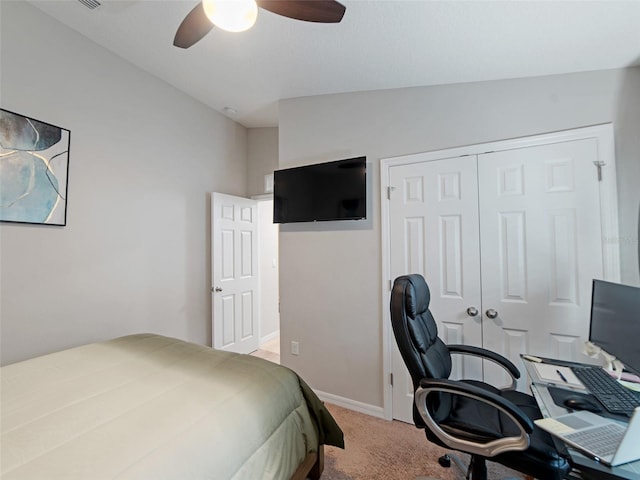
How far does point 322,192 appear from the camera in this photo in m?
2.55

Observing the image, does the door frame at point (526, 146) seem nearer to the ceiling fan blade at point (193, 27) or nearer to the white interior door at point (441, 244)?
the white interior door at point (441, 244)

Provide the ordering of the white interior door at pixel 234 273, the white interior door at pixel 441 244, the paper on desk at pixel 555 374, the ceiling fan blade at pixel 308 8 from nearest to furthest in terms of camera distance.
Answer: the ceiling fan blade at pixel 308 8
the paper on desk at pixel 555 374
the white interior door at pixel 441 244
the white interior door at pixel 234 273

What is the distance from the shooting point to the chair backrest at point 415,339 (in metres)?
1.39

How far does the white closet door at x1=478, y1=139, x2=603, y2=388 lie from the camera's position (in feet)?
5.74

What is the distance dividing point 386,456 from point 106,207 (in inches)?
110

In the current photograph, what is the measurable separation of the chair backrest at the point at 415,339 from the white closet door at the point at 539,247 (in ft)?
2.33

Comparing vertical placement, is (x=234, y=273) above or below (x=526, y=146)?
below

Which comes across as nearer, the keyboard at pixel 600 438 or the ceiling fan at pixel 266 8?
the keyboard at pixel 600 438

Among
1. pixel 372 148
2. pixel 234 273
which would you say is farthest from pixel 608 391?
pixel 234 273

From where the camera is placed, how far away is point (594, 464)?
84 cm

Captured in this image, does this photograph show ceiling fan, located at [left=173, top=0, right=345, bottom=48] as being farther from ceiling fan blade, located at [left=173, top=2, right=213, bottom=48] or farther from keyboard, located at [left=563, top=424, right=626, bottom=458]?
keyboard, located at [left=563, top=424, right=626, bottom=458]

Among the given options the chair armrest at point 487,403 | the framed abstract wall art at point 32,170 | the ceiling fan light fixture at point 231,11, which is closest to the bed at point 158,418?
the chair armrest at point 487,403

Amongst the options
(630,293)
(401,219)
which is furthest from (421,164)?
(630,293)

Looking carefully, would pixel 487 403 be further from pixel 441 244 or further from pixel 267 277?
pixel 267 277
